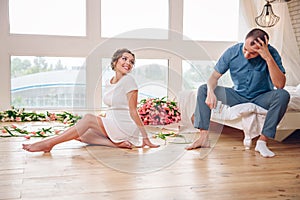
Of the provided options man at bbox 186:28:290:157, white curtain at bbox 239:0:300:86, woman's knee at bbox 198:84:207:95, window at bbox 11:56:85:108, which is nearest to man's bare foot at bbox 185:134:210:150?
man at bbox 186:28:290:157

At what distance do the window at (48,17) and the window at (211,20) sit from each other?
1.41 metres

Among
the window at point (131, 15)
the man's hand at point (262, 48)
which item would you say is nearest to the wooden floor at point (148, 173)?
the man's hand at point (262, 48)

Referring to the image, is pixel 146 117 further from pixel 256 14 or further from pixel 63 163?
pixel 256 14

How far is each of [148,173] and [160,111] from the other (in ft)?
4.37

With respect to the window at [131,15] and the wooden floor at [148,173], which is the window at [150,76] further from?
the window at [131,15]

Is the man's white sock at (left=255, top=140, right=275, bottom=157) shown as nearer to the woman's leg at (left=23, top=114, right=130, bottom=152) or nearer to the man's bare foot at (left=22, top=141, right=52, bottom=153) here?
the woman's leg at (left=23, top=114, right=130, bottom=152)

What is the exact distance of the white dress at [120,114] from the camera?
1.87 metres

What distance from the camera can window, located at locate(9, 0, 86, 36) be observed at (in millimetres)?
3865

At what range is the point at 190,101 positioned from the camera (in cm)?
250

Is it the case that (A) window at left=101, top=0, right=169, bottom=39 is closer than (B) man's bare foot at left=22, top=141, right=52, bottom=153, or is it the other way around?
(B) man's bare foot at left=22, top=141, right=52, bottom=153

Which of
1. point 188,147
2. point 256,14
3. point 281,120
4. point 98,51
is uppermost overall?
point 256,14

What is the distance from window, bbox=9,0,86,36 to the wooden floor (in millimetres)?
2230

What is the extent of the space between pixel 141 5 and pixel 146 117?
80.4 inches

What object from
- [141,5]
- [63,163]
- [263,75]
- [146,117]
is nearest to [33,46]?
[141,5]
